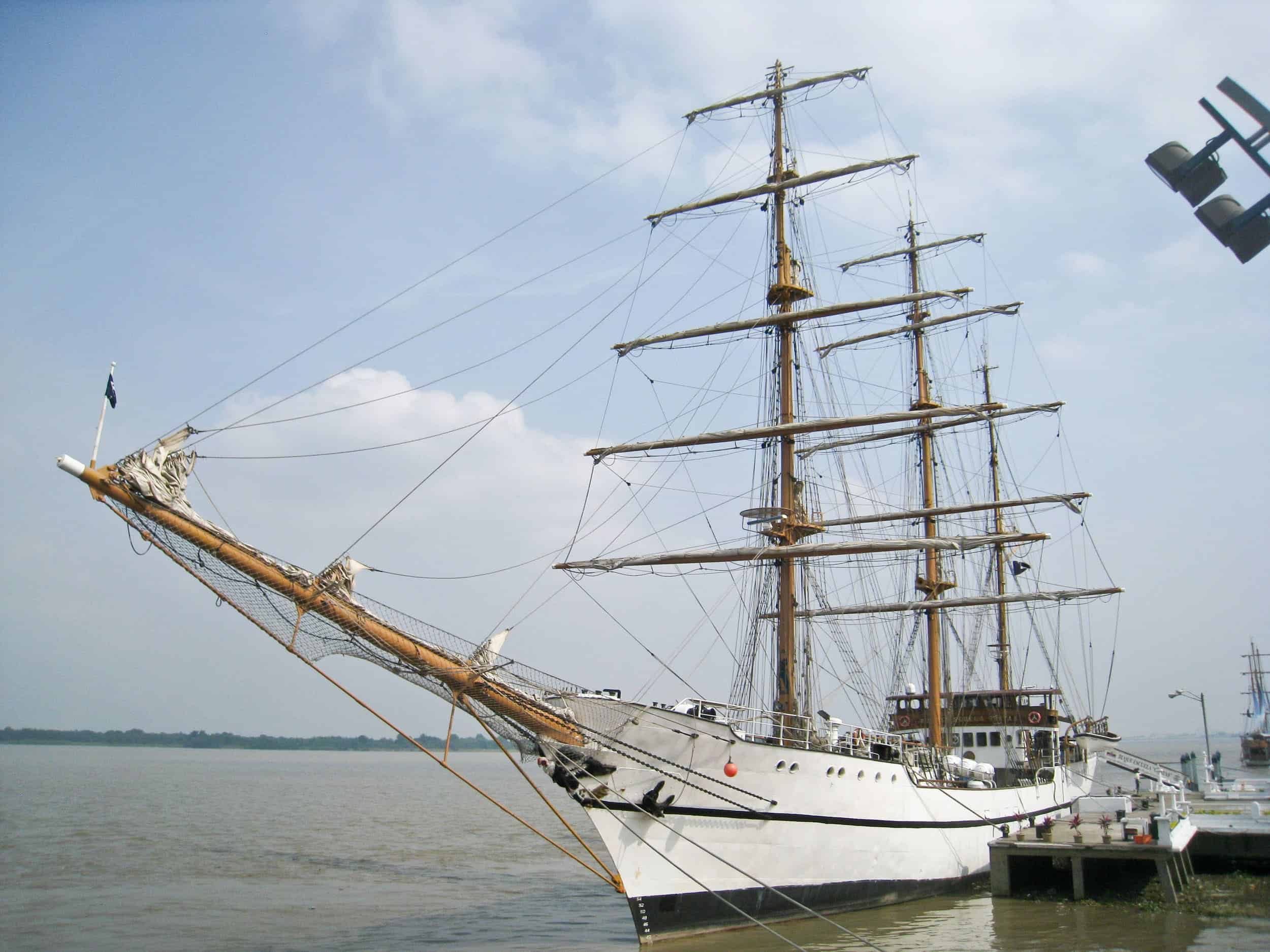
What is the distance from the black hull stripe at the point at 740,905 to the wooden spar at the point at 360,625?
3273 millimetres

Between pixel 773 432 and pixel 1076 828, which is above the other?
pixel 773 432

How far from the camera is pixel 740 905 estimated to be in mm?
18797

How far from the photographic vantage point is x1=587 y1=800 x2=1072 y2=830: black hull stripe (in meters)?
17.8

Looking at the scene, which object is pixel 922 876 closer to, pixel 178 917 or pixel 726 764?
pixel 726 764

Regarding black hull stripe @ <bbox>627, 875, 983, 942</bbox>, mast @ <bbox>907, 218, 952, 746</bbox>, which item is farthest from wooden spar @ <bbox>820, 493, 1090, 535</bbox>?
black hull stripe @ <bbox>627, 875, 983, 942</bbox>

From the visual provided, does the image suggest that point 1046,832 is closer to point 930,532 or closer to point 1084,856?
point 1084,856

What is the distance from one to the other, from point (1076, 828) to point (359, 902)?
17.6 metres

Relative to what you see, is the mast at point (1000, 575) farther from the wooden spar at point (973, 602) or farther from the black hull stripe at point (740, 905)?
the black hull stripe at point (740, 905)

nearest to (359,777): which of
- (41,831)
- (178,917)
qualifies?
(41,831)

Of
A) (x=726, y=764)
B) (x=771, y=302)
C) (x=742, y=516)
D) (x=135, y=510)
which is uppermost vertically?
(x=771, y=302)

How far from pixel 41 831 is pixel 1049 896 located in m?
31.9

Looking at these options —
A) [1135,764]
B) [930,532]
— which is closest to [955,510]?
[930,532]

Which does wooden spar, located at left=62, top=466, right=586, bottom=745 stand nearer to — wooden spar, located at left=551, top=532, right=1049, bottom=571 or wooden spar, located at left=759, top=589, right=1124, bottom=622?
wooden spar, located at left=551, top=532, right=1049, bottom=571

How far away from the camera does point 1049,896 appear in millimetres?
23656
